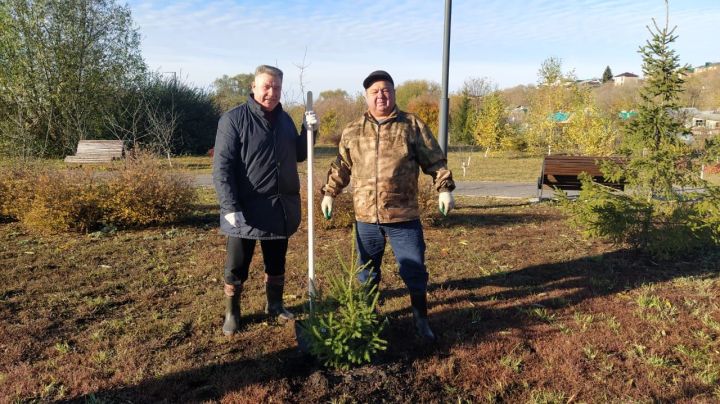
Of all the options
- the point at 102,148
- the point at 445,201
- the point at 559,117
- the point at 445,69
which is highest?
the point at 559,117

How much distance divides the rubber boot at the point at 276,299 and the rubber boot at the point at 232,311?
297 mm

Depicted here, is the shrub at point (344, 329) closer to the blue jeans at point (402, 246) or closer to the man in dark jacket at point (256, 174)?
the blue jeans at point (402, 246)

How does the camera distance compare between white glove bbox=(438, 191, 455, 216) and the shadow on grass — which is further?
white glove bbox=(438, 191, 455, 216)

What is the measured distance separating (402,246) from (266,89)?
145 centimetres

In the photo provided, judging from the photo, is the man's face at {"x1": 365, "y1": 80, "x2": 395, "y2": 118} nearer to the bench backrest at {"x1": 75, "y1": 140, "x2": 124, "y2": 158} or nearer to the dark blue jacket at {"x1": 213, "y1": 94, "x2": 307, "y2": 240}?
the dark blue jacket at {"x1": 213, "y1": 94, "x2": 307, "y2": 240}

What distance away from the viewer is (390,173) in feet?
11.5

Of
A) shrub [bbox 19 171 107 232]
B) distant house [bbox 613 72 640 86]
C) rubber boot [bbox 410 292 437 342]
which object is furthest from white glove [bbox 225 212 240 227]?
distant house [bbox 613 72 640 86]

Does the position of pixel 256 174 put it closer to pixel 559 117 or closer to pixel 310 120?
pixel 310 120

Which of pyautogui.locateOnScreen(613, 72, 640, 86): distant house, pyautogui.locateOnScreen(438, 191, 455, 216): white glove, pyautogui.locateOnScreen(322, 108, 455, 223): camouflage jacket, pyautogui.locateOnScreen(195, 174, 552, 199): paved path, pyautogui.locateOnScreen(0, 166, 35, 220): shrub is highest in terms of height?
pyautogui.locateOnScreen(613, 72, 640, 86): distant house

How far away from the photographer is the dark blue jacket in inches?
138

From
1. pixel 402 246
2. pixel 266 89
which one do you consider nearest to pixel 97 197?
pixel 266 89

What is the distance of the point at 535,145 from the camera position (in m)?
26.2

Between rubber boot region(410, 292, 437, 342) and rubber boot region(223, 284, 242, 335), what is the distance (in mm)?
1320

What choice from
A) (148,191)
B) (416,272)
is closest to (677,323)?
(416,272)
